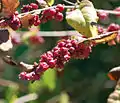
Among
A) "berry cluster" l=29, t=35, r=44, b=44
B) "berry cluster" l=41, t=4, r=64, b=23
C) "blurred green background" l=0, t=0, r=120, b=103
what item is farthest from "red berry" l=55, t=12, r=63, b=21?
"blurred green background" l=0, t=0, r=120, b=103

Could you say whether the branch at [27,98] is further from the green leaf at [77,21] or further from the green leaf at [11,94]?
the green leaf at [77,21]

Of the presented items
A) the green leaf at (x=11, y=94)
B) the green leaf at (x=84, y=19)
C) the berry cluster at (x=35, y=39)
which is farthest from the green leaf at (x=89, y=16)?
the berry cluster at (x=35, y=39)

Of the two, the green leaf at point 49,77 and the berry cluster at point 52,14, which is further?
the green leaf at point 49,77

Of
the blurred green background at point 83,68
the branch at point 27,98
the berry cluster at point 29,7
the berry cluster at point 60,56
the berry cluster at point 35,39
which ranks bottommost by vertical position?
the blurred green background at point 83,68

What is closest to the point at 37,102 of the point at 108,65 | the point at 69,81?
the point at 69,81

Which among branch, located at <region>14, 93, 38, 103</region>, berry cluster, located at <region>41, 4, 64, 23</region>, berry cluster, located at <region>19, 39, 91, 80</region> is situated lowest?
branch, located at <region>14, 93, 38, 103</region>

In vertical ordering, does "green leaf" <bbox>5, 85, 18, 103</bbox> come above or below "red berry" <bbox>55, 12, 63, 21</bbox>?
below

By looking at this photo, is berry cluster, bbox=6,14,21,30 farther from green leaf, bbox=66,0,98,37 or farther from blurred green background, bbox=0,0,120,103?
blurred green background, bbox=0,0,120,103

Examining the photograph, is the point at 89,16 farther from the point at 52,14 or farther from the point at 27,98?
the point at 27,98

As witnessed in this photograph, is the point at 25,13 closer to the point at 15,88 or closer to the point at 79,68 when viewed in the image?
the point at 15,88
